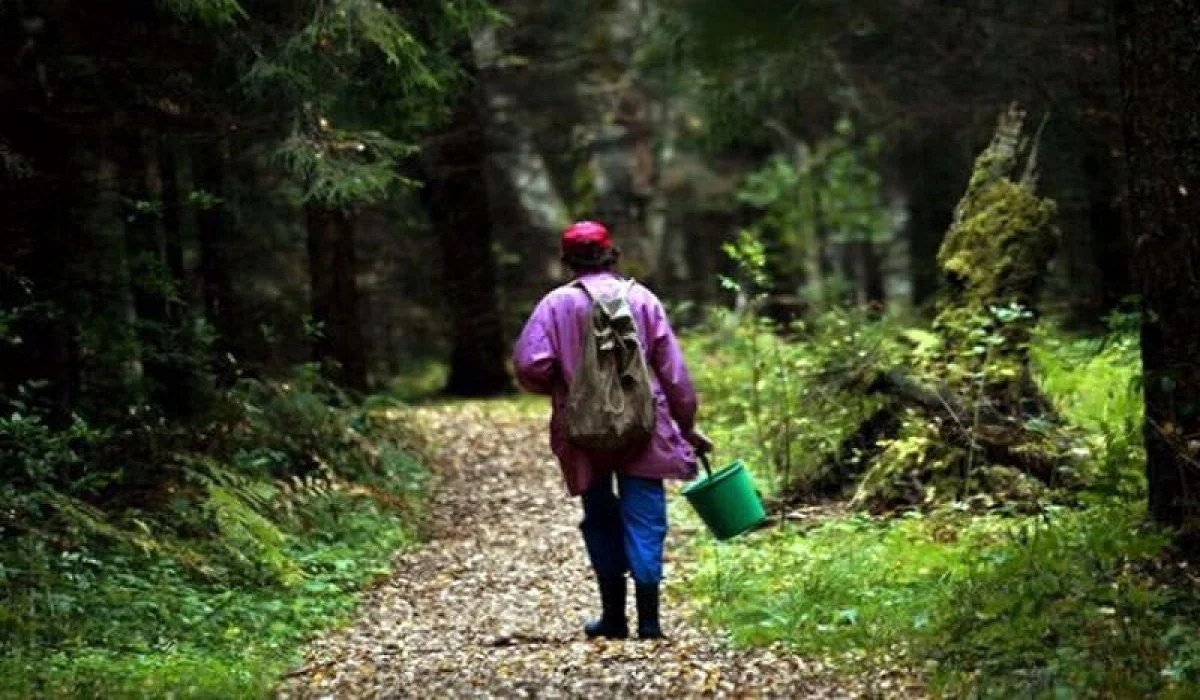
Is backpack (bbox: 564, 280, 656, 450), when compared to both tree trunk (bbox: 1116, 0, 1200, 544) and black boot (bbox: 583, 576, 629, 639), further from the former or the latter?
tree trunk (bbox: 1116, 0, 1200, 544)

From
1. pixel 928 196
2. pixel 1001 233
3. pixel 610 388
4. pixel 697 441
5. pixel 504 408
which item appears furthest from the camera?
pixel 928 196

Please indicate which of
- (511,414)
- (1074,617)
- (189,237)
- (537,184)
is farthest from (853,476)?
(537,184)

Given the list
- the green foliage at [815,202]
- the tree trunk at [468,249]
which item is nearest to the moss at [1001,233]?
the tree trunk at [468,249]

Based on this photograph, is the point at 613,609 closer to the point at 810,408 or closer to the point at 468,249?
the point at 810,408

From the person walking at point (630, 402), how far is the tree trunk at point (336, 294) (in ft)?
22.2

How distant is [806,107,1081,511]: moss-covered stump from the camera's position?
8891 mm

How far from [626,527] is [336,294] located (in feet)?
25.7

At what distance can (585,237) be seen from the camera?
22.9ft

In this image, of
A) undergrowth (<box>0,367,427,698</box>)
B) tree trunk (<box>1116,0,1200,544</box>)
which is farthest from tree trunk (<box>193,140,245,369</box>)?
tree trunk (<box>1116,0,1200,544</box>)

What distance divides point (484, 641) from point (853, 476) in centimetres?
339

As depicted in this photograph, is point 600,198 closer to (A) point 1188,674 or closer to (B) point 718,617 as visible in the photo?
(B) point 718,617

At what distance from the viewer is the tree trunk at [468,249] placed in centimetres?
1717

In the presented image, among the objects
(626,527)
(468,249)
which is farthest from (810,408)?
(468,249)

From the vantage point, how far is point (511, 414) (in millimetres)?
16328
